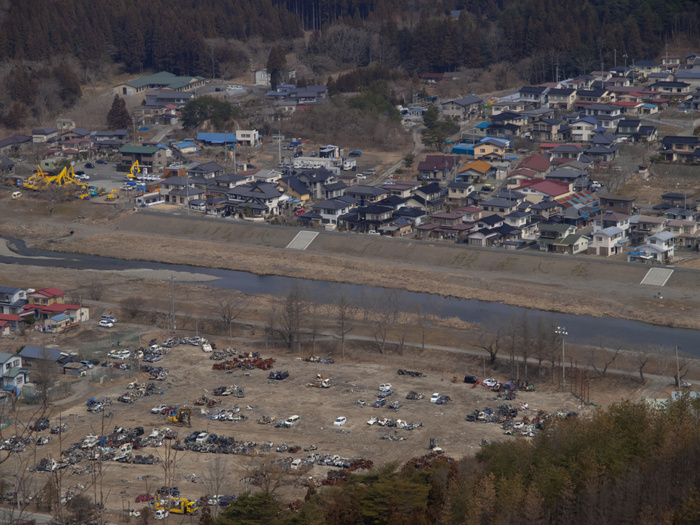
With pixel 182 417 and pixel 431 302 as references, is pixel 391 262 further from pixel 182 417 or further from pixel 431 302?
pixel 182 417

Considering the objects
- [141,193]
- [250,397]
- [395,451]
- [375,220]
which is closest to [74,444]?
[250,397]

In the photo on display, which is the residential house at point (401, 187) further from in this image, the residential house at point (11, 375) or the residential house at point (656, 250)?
the residential house at point (11, 375)

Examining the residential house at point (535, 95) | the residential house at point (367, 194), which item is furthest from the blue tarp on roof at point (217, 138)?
the residential house at point (535, 95)

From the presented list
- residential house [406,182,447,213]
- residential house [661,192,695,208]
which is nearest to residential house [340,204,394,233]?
residential house [406,182,447,213]

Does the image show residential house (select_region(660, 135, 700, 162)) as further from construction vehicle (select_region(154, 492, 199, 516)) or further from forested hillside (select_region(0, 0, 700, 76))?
construction vehicle (select_region(154, 492, 199, 516))

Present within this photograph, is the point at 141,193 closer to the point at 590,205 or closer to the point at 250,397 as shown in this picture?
the point at 590,205

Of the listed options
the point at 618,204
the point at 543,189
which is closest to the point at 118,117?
the point at 543,189
